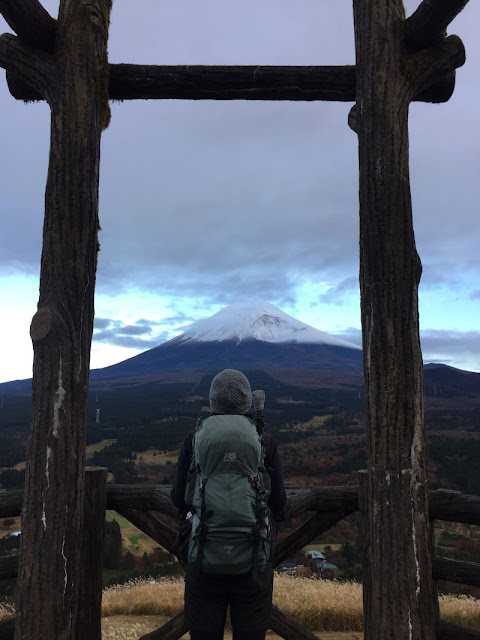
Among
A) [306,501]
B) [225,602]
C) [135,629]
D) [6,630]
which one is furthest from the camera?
[135,629]

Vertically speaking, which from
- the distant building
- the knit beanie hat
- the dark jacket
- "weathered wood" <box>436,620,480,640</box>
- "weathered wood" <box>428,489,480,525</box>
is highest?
the knit beanie hat

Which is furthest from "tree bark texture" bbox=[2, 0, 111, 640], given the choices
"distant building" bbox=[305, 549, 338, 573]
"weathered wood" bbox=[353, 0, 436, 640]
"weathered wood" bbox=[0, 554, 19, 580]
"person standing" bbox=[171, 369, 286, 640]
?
"distant building" bbox=[305, 549, 338, 573]

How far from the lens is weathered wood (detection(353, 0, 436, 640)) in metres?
3.09

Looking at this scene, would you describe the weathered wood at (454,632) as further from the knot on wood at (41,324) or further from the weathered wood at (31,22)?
the weathered wood at (31,22)

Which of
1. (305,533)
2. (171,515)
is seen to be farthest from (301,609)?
(171,515)

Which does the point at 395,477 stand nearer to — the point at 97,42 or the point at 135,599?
the point at 97,42

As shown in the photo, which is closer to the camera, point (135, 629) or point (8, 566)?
point (8, 566)

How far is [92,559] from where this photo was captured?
12.5ft

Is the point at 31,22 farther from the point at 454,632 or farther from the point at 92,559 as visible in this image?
the point at 454,632

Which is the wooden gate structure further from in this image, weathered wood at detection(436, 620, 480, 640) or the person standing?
the person standing

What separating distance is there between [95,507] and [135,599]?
3.68m

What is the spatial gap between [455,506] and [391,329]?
1541 millimetres

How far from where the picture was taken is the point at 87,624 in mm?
3699

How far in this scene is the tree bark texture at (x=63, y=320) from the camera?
3182 millimetres
